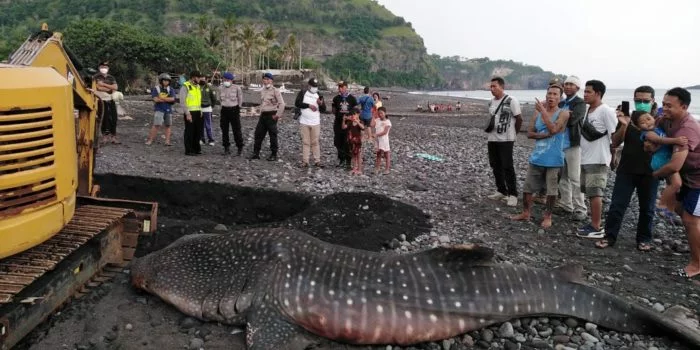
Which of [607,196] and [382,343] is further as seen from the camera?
[607,196]

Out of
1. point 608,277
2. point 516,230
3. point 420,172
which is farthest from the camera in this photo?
point 420,172

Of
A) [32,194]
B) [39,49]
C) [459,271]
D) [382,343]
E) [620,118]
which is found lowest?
[382,343]

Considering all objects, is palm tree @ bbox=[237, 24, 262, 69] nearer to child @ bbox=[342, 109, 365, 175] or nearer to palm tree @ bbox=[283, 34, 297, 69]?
palm tree @ bbox=[283, 34, 297, 69]

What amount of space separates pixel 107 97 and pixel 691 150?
13377 mm

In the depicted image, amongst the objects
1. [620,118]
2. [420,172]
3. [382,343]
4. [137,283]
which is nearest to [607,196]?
[620,118]

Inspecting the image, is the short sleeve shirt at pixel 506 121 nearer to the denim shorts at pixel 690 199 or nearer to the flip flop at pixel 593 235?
the flip flop at pixel 593 235

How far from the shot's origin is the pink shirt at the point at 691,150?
611 cm

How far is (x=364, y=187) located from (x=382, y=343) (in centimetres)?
654

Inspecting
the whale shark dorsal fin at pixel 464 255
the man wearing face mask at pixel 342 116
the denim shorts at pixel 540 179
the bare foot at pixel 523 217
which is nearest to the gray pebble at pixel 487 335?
the whale shark dorsal fin at pixel 464 255

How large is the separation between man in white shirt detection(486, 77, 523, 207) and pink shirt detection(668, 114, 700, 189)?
2.97 metres

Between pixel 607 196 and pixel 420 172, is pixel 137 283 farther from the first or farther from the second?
pixel 607 196

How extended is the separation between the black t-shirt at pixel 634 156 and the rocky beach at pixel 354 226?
1251mm

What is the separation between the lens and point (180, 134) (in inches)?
686

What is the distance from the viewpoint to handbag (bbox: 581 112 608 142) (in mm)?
7949
